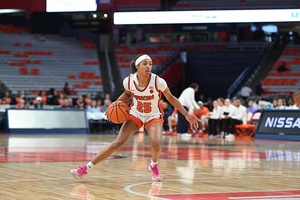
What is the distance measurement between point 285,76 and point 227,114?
39.8 ft

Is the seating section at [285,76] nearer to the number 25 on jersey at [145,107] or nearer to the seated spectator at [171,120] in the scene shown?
the seated spectator at [171,120]

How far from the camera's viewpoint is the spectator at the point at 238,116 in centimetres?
1595

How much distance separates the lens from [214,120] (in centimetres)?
1698

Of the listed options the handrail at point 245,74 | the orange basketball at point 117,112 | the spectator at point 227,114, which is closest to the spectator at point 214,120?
the spectator at point 227,114

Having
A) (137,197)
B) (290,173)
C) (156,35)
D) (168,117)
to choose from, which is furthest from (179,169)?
(156,35)

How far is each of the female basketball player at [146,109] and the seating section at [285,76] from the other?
19.6 m

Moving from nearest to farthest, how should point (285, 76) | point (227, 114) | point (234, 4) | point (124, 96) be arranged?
point (124, 96), point (227, 114), point (285, 76), point (234, 4)

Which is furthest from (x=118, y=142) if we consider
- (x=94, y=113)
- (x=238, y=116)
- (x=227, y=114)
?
(x=94, y=113)

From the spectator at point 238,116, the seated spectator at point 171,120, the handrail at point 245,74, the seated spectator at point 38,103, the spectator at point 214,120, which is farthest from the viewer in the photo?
the handrail at point 245,74

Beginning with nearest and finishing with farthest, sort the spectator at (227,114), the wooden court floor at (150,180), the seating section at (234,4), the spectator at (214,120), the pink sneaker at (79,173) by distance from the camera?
the wooden court floor at (150,180), the pink sneaker at (79,173), the spectator at (227,114), the spectator at (214,120), the seating section at (234,4)

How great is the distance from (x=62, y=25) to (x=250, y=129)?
22.7m

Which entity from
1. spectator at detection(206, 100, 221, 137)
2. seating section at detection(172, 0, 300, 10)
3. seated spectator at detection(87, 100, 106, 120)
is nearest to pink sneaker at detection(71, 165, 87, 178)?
spectator at detection(206, 100, 221, 137)

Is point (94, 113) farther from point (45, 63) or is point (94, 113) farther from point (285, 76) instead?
point (285, 76)

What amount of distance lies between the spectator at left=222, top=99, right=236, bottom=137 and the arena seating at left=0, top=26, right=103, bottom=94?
1015cm
